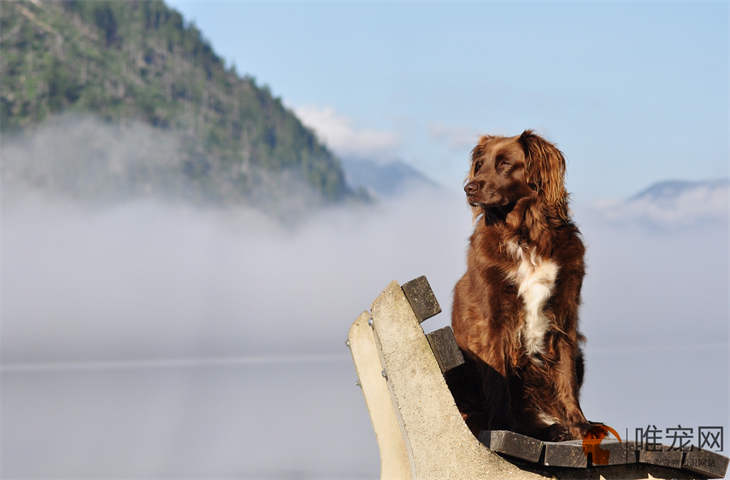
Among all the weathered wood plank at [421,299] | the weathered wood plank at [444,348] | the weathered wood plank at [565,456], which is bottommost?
the weathered wood plank at [565,456]

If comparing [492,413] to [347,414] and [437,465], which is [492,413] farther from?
[347,414]

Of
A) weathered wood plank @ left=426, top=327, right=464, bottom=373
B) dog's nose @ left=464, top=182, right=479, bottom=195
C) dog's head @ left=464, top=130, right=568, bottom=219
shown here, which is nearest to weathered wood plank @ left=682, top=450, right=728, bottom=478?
weathered wood plank @ left=426, top=327, right=464, bottom=373

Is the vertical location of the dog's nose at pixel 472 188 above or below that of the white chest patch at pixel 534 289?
above

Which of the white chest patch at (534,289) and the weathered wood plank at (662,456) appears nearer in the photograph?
the weathered wood plank at (662,456)

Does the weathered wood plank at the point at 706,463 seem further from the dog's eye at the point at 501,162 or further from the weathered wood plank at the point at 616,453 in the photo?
the dog's eye at the point at 501,162

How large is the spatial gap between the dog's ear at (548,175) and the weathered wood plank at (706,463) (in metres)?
1.46

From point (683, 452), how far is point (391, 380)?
4.54 feet

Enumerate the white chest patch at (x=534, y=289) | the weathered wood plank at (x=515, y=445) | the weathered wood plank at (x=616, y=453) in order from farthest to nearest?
1. the white chest patch at (x=534, y=289)
2. the weathered wood plank at (x=616, y=453)
3. the weathered wood plank at (x=515, y=445)

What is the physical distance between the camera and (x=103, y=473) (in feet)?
68.4

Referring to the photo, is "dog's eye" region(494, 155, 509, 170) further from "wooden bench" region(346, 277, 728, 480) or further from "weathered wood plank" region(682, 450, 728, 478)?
"weathered wood plank" region(682, 450, 728, 478)

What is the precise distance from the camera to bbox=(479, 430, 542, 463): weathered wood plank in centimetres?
437

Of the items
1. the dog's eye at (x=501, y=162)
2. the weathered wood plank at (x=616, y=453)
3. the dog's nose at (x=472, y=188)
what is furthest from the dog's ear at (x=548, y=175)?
the weathered wood plank at (x=616, y=453)

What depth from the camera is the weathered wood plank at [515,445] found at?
14.3 feet

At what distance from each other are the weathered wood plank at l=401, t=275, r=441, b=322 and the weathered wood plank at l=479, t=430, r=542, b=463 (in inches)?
25.5
